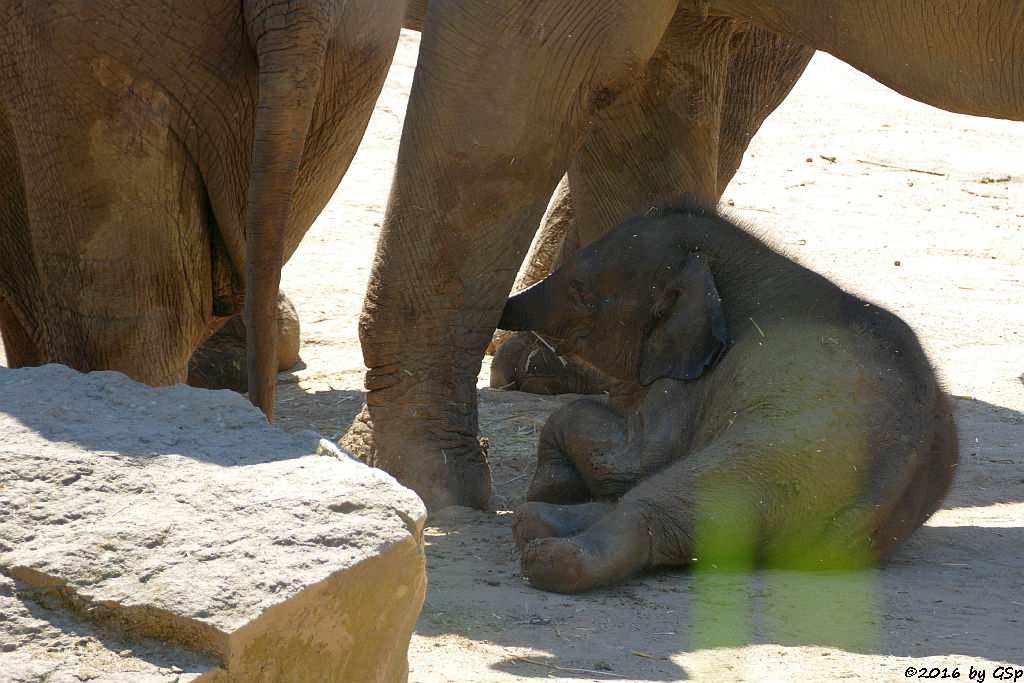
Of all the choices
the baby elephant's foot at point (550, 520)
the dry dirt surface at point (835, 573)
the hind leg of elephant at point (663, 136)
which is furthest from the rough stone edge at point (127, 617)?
the hind leg of elephant at point (663, 136)

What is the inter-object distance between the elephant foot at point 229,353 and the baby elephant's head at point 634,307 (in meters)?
1.91

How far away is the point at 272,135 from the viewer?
324 cm

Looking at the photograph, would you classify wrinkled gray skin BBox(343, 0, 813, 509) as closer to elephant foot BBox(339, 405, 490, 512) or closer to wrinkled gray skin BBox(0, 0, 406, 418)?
elephant foot BBox(339, 405, 490, 512)

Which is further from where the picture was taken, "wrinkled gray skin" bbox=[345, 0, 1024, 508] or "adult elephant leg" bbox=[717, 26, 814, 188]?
"adult elephant leg" bbox=[717, 26, 814, 188]

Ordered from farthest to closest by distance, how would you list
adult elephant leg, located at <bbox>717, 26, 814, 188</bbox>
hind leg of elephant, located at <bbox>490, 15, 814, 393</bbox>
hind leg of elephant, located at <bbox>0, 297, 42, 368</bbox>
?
adult elephant leg, located at <bbox>717, 26, 814, 188</bbox>, hind leg of elephant, located at <bbox>490, 15, 814, 393</bbox>, hind leg of elephant, located at <bbox>0, 297, 42, 368</bbox>

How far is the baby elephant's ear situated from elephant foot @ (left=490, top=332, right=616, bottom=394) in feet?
5.22

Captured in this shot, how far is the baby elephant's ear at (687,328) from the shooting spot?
11.6 ft

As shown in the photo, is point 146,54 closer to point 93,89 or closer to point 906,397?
point 93,89

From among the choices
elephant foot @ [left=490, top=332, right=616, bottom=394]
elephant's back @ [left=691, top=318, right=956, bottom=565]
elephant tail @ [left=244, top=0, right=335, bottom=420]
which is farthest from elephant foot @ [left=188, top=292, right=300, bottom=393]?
elephant's back @ [left=691, top=318, right=956, bottom=565]

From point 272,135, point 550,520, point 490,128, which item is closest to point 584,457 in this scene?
point 550,520

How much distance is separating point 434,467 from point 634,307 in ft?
2.33

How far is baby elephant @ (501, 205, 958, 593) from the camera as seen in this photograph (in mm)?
3182

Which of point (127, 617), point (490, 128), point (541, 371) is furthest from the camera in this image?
point (541, 371)

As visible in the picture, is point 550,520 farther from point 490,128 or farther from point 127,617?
point 127,617
